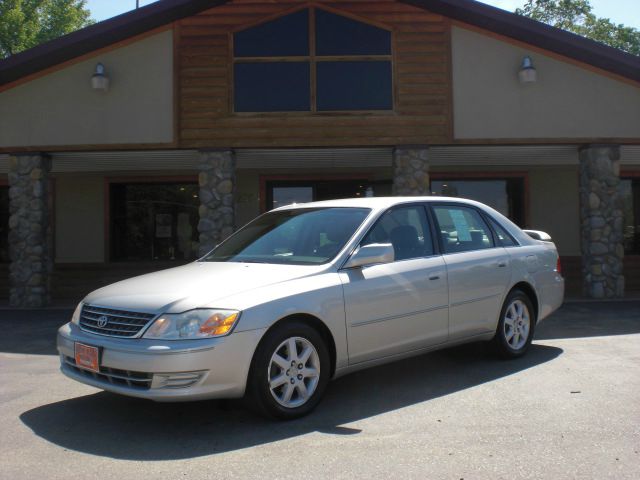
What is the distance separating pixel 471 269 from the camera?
5398 millimetres

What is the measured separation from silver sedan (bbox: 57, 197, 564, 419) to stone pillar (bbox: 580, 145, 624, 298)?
17.9 feet

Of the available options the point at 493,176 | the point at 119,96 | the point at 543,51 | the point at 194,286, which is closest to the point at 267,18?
the point at 119,96

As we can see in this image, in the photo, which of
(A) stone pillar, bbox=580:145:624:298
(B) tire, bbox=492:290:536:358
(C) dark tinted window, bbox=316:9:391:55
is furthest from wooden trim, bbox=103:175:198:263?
(B) tire, bbox=492:290:536:358

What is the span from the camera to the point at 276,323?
4043 mm

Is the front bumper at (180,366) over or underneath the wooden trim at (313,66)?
underneath

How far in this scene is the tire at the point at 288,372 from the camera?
3.94 meters

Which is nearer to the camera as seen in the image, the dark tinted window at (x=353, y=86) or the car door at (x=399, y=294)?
the car door at (x=399, y=294)

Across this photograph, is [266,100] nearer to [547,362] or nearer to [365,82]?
[365,82]

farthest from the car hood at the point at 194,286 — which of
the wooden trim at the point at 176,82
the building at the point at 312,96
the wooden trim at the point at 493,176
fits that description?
the wooden trim at the point at 493,176

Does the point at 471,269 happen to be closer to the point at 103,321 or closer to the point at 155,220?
the point at 103,321

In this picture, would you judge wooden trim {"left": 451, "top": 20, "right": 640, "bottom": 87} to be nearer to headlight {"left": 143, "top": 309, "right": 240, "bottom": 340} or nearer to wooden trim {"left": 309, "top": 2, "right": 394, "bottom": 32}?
wooden trim {"left": 309, "top": 2, "right": 394, "bottom": 32}

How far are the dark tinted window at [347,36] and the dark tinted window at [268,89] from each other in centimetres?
75

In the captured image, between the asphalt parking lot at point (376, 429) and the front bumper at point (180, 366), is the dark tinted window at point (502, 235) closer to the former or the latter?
the asphalt parking lot at point (376, 429)

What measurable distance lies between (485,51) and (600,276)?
15.0 ft
